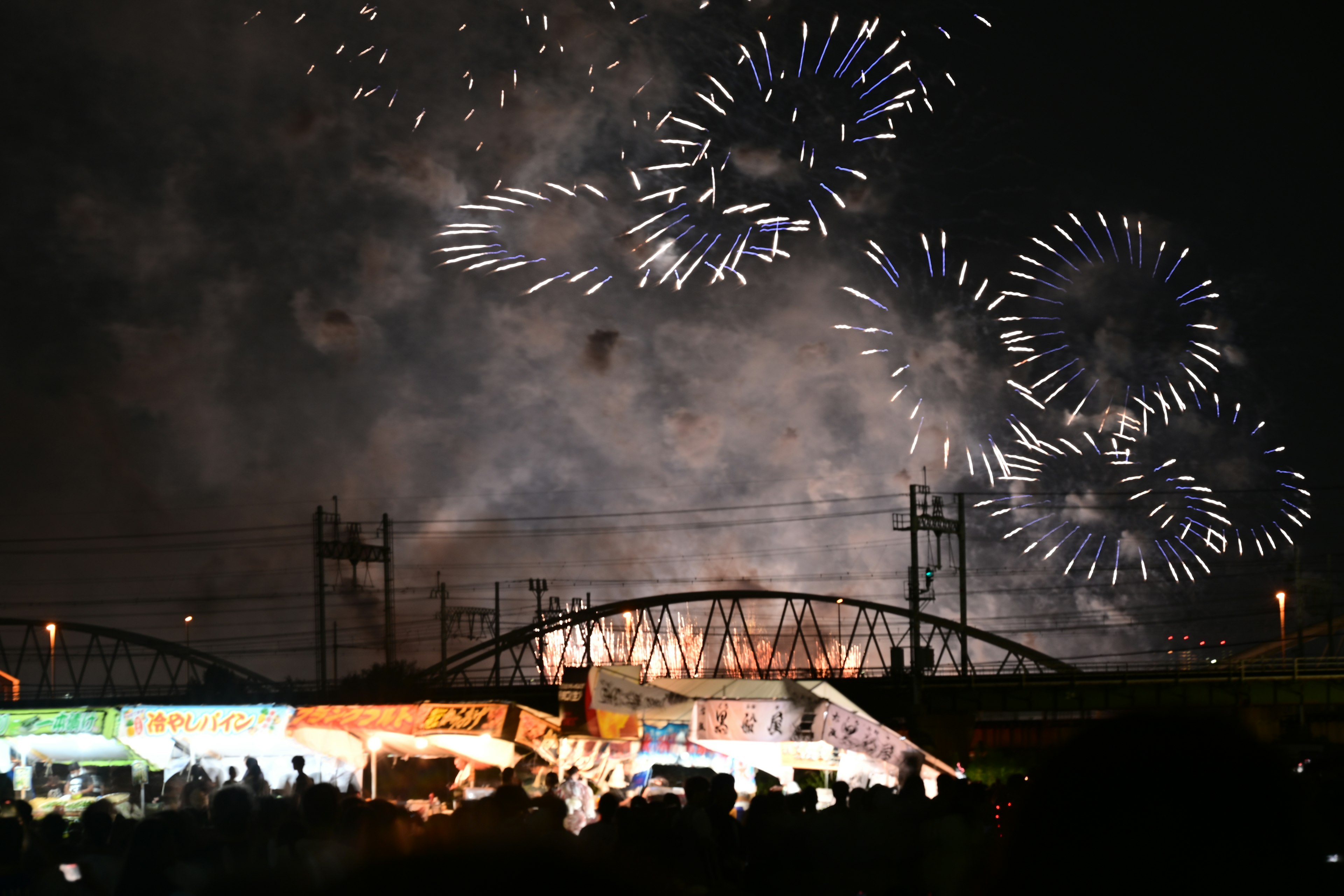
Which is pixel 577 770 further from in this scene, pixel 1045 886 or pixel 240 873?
pixel 1045 886

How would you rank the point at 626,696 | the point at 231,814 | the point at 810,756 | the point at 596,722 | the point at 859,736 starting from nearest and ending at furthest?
the point at 231,814, the point at 859,736, the point at 596,722, the point at 626,696, the point at 810,756

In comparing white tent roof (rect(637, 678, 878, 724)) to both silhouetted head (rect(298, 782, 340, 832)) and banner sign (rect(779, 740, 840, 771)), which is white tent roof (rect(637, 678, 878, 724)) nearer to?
banner sign (rect(779, 740, 840, 771))

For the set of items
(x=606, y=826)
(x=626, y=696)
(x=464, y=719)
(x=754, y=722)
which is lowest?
(x=606, y=826)

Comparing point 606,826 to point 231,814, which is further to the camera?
point 606,826

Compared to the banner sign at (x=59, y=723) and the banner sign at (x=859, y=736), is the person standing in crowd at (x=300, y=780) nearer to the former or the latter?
the banner sign at (x=59, y=723)

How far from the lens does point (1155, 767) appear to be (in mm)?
1758

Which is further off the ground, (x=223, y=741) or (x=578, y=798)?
(x=223, y=741)

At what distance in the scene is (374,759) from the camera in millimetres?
24375

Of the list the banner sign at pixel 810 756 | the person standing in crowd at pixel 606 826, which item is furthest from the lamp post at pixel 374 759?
the person standing in crowd at pixel 606 826

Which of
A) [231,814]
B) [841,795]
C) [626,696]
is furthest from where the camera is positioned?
[626,696]

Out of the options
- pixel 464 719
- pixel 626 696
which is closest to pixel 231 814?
pixel 626 696

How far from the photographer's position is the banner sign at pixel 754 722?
71.6ft

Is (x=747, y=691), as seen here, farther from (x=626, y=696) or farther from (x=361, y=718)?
(x=361, y=718)

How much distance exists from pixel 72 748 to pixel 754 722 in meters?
14.1
